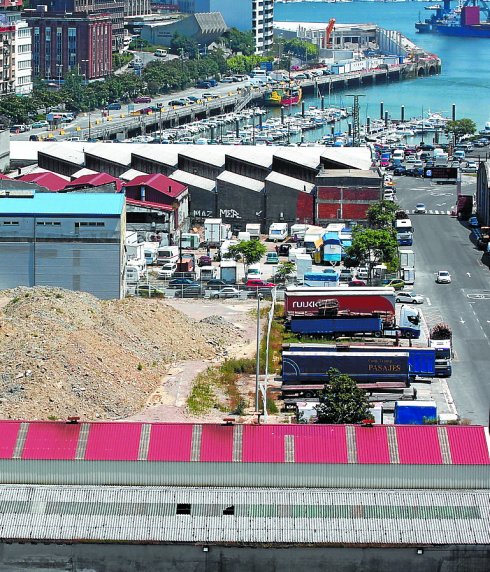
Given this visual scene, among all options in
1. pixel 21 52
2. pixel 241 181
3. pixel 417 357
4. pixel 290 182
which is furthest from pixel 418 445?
pixel 21 52

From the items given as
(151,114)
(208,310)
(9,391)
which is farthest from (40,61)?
(9,391)

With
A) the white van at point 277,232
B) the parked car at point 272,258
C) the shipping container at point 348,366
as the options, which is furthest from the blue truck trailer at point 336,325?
the white van at point 277,232

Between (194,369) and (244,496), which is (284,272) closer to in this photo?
(194,369)

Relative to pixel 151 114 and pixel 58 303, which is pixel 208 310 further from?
pixel 151 114

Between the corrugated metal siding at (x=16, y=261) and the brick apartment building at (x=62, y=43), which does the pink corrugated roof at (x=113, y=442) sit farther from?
the brick apartment building at (x=62, y=43)

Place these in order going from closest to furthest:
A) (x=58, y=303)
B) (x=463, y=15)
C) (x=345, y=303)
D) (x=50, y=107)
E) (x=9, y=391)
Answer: (x=9, y=391)
(x=58, y=303)
(x=345, y=303)
(x=50, y=107)
(x=463, y=15)

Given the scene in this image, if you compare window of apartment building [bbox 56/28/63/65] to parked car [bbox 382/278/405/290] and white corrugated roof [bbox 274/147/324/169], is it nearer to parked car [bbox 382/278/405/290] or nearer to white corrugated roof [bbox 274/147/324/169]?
white corrugated roof [bbox 274/147/324/169]

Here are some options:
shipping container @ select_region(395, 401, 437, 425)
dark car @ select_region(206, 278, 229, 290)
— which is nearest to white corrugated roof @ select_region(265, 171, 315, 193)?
dark car @ select_region(206, 278, 229, 290)
